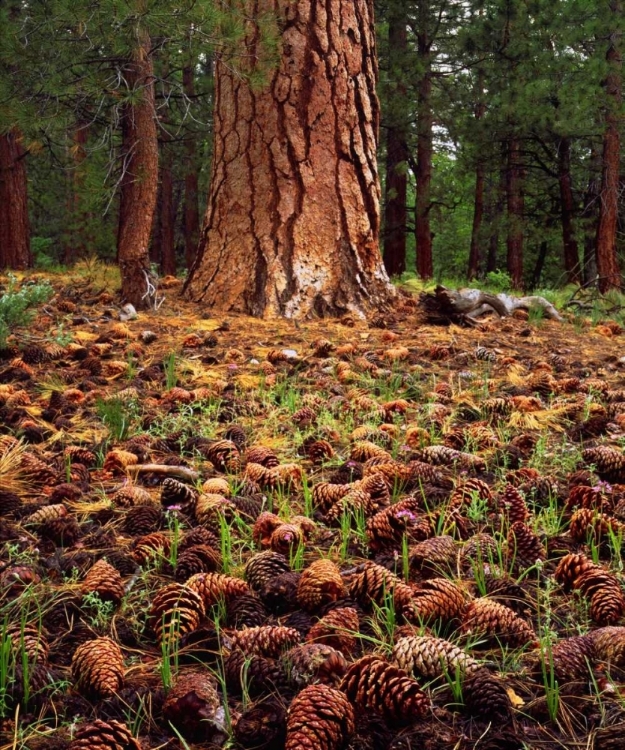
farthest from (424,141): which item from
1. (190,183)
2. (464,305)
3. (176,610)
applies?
(176,610)

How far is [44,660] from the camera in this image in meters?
1.37

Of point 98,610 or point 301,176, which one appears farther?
point 301,176

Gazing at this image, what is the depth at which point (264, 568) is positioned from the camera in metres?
1.72

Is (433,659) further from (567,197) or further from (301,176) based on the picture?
(567,197)

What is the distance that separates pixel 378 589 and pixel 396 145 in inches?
503

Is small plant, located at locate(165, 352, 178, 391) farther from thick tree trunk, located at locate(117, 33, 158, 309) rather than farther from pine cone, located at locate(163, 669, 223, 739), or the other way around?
pine cone, located at locate(163, 669, 223, 739)

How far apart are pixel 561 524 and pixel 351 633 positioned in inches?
35.0

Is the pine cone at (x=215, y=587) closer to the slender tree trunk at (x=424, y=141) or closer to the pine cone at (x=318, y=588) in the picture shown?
the pine cone at (x=318, y=588)

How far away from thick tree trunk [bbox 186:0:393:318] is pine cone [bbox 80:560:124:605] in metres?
3.45

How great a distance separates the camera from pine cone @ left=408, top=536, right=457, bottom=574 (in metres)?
1.73

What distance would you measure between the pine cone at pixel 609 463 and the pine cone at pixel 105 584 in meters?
1.58

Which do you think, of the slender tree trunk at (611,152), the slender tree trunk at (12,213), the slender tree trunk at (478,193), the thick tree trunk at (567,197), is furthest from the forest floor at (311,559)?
the thick tree trunk at (567,197)

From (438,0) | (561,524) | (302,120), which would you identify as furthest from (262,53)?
(438,0)

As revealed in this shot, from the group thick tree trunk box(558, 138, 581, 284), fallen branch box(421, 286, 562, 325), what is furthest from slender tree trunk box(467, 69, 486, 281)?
fallen branch box(421, 286, 562, 325)
